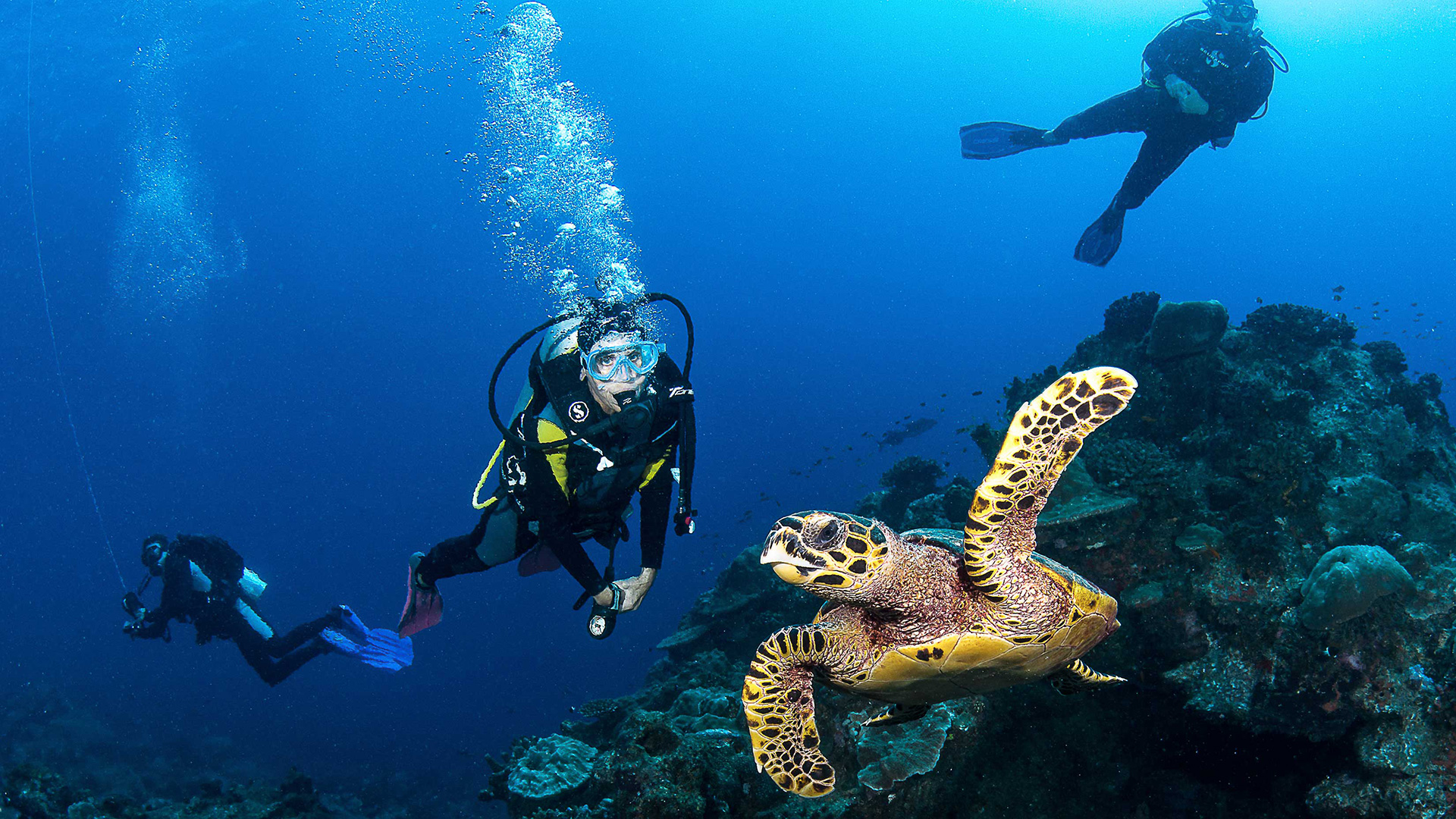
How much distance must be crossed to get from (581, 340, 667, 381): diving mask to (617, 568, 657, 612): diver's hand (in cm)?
145

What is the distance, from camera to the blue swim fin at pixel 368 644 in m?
8.64

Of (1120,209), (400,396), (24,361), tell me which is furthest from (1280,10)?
(24,361)

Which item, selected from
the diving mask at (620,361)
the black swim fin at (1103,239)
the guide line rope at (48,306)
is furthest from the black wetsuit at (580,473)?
the guide line rope at (48,306)

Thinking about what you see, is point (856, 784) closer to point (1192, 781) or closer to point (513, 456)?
point (1192, 781)

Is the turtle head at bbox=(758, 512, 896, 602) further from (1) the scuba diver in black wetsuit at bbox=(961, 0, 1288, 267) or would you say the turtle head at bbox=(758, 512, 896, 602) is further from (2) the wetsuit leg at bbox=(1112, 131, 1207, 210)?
(2) the wetsuit leg at bbox=(1112, 131, 1207, 210)

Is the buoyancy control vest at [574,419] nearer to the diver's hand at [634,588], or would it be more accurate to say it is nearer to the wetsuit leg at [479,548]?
the wetsuit leg at [479,548]

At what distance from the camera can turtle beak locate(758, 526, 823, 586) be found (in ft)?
7.31

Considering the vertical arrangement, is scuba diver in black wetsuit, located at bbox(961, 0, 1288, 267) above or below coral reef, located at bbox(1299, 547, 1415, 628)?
above

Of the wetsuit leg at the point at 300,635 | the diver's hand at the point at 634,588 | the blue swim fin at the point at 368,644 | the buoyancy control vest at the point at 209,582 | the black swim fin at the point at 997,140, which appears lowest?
the diver's hand at the point at 634,588

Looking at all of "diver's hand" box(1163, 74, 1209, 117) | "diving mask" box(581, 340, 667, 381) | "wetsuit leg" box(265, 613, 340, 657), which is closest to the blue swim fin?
"wetsuit leg" box(265, 613, 340, 657)

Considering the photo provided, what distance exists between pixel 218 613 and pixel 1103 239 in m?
16.8

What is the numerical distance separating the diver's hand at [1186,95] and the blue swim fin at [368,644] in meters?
13.5

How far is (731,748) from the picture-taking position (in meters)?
4.40

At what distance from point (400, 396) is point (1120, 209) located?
238ft
